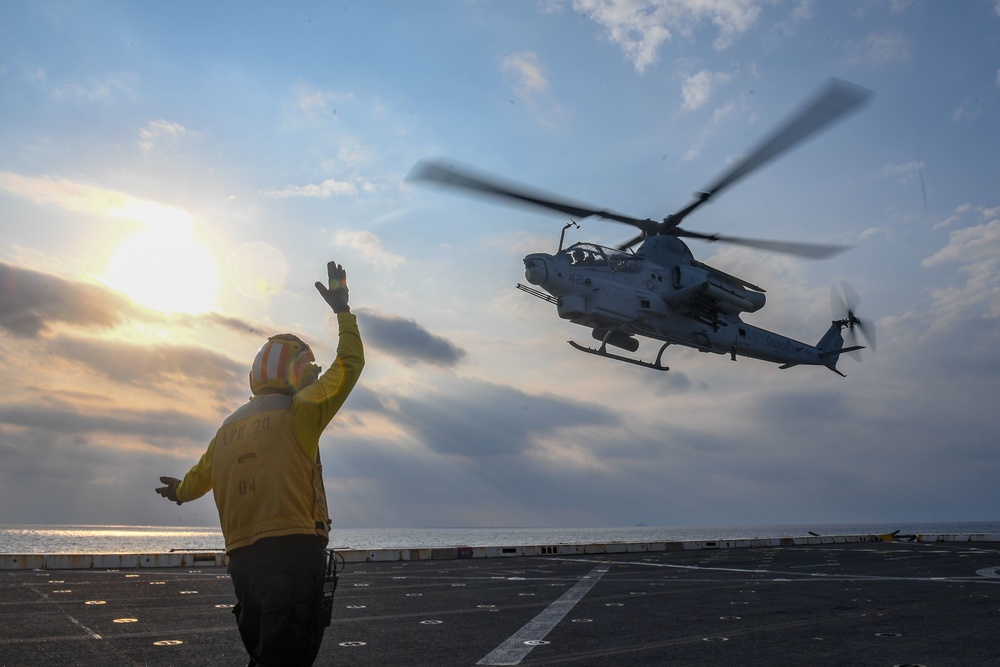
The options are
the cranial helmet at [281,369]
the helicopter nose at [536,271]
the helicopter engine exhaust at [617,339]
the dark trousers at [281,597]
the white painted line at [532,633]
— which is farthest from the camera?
the helicopter engine exhaust at [617,339]

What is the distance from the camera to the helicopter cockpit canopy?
24.1m

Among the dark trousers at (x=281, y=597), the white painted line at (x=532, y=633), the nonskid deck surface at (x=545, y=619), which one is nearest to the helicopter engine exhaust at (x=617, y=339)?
the nonskid deck surface at (x=545, y=619)

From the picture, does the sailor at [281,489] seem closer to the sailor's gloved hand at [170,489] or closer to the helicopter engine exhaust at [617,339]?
the sailor's gloved hand at [170,489]

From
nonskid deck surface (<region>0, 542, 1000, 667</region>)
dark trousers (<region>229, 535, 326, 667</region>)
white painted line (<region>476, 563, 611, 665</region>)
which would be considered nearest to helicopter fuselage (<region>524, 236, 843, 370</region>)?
nonskid deck surface (<region>0, 542, 1000, 667</region>)

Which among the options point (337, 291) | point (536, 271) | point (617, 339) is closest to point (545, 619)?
point (337, 291)

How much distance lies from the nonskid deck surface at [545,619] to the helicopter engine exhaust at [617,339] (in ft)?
31.1

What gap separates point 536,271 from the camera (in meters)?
23.0

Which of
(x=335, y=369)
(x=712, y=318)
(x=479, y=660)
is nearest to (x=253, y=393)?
(x=335, y=369)

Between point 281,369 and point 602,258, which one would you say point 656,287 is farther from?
point 281,369

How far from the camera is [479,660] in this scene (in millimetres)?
7090

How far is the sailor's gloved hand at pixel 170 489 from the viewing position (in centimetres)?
492

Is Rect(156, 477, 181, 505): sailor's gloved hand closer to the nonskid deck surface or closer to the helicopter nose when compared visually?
the nonskid deck surface

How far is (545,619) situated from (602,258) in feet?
53.1

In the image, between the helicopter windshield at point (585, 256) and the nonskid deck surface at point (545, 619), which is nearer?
the nonskid deck surface at point (545, 619)
